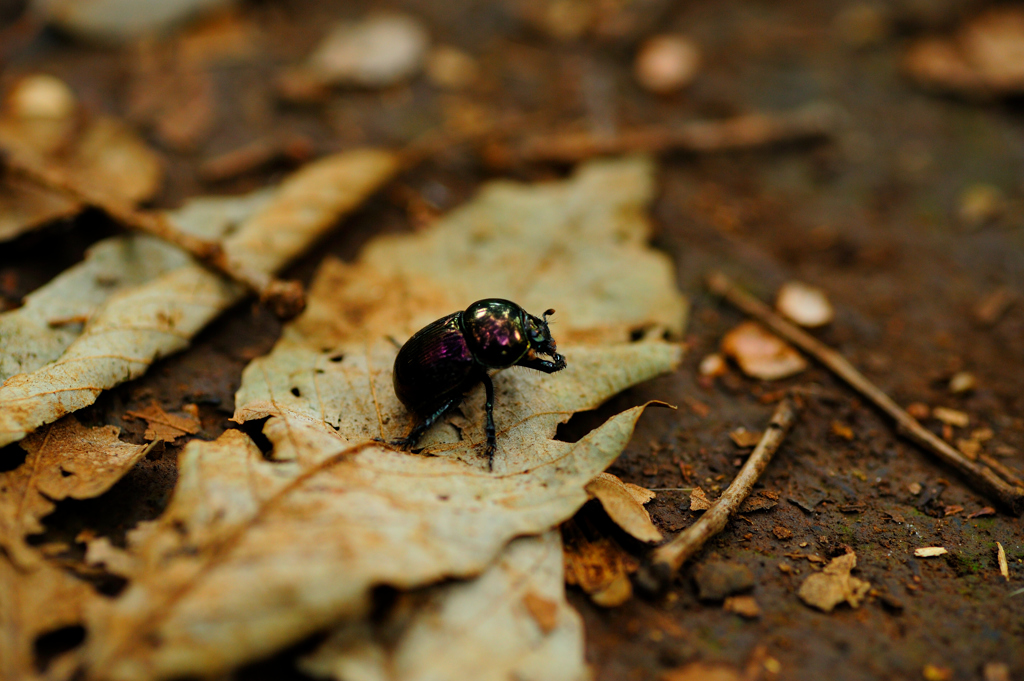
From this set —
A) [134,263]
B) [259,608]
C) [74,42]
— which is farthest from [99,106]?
[259,608]

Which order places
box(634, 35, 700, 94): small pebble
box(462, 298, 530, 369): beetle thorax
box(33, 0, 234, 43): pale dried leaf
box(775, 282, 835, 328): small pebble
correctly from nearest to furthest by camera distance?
box(462, 298, 530, 369): beetle thorax
box(775, 282, 835, 328): small pebble
box(33, 0, 234, 43): pale dried leaf
box(634, 35, 700, 94): small pebble

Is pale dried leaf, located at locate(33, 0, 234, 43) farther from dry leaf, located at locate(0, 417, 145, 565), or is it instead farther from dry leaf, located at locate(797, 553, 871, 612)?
dry leaf, located at locate(797, 553, 871, 612)

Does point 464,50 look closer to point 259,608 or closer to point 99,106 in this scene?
point 99,106

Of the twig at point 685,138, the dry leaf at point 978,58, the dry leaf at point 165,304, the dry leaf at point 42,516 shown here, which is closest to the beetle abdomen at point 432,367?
the dry leaf at point 42,516

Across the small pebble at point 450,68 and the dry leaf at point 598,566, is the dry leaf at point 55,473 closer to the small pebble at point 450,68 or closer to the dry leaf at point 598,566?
the dry leaf at point 598,566

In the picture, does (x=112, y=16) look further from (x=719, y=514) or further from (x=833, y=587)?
(x=833, y=587)

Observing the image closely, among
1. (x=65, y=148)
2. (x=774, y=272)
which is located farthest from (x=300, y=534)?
(x=65, y=148)

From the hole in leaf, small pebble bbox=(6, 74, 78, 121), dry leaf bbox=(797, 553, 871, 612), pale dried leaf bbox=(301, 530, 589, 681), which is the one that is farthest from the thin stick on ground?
small pebble bbox=(6, 74, 78, 121)
